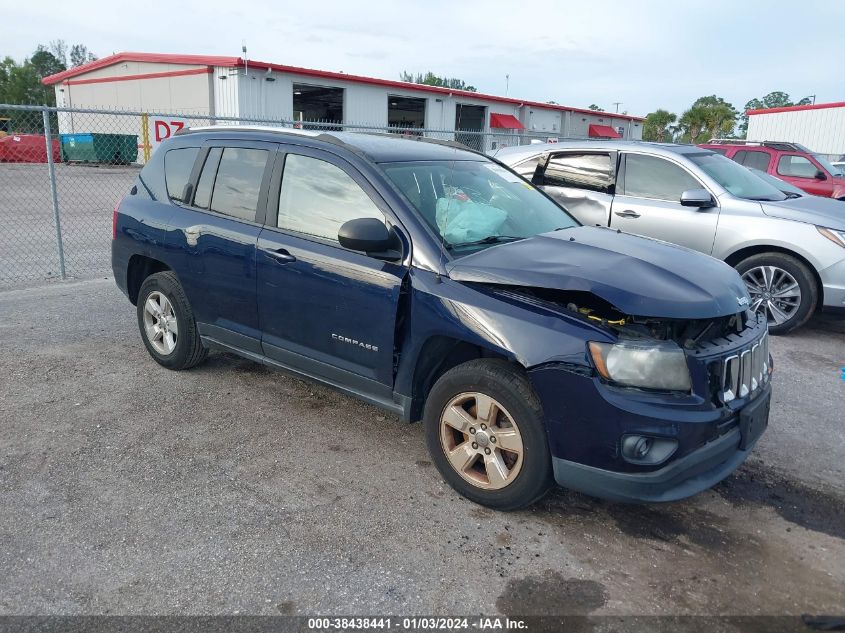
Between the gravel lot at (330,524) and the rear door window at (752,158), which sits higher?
the rear door window at (752,158)

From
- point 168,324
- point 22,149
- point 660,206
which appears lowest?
point 22,149

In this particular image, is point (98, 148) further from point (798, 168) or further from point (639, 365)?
point (639, 365)

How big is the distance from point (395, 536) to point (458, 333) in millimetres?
1019

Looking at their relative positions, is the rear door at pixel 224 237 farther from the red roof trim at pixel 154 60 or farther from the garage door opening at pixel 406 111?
the garage door opening at pixel 406 111

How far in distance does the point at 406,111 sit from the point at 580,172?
34.9m

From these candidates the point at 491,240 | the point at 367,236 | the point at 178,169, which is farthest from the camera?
the point at 178,169

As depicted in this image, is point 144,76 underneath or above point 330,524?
above

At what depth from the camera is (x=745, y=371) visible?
333cm

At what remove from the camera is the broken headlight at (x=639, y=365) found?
9.89ft

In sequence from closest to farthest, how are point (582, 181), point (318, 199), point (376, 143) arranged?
point (318, 199), point (376, 143), point (582, 181)

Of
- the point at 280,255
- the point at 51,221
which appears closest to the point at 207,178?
the point at 280,255

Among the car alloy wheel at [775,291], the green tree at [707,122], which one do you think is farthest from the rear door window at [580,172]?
the green tree at [707,122]

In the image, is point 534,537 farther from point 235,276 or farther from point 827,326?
point 827,326

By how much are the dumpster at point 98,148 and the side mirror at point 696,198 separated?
2521 cm
